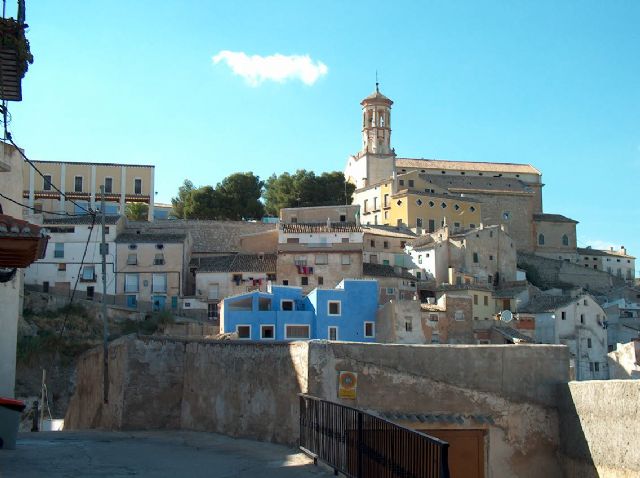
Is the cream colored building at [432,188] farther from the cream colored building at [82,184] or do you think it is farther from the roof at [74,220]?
the roof at [74,220]

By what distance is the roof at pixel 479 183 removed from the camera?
9638 cm

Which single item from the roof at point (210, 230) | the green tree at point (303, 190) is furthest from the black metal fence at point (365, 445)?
the green tree at point (303, 190)

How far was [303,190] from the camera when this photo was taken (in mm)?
84562

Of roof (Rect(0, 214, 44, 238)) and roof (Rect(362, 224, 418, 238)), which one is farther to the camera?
roof (Rect(362, 224, 418, 238))

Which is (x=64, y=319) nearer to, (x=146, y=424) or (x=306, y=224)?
(x=306, y=224)

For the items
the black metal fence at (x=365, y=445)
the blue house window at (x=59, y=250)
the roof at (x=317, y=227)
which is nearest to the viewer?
the black metal fence at (x=365, y=445)

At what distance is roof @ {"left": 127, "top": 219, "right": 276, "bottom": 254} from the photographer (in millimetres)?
67625

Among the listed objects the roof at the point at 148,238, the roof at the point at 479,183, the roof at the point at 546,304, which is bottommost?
the roof at the point at 546,304

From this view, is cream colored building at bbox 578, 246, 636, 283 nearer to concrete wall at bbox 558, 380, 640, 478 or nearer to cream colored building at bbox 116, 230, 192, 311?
cream colored building at bbox 116, 230, 192, 311

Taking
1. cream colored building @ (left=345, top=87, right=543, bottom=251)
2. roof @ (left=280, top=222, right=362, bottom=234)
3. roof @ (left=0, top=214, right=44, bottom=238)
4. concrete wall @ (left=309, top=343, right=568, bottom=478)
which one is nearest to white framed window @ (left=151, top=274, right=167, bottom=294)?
roof @ (left=280, top=222, right=362, bottom=234)

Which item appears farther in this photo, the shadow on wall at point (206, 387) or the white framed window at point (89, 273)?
the white framed window at point (89, 273)

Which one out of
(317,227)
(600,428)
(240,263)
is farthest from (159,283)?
Result: (600,428)

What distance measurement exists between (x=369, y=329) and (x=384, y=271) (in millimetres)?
11090

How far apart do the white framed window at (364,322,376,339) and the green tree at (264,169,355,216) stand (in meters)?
30.9
